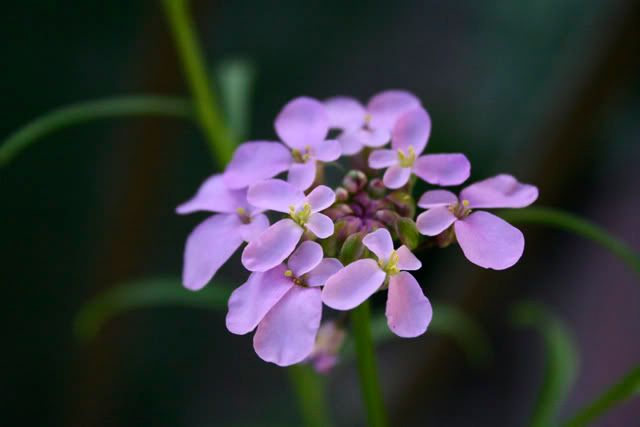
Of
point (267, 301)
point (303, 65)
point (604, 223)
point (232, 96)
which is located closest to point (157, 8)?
point (232, 96)

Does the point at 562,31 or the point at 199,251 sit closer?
the point at 199,251

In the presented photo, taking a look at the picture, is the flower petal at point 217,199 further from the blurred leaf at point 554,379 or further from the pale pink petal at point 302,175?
the blurred leaf at point 554,379

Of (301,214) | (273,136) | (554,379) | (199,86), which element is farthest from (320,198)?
(273,136)

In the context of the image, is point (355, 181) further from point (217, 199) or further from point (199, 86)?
point (199, 86)

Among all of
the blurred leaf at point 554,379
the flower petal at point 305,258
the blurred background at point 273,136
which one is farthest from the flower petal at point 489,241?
the blurred background at point 273,136

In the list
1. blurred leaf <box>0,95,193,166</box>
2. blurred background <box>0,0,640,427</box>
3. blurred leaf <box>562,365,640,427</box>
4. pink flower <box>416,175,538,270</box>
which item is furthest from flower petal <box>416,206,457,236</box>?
blurred background <box>0,0,640,427</box>

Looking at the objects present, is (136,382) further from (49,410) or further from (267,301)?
(267,301)
